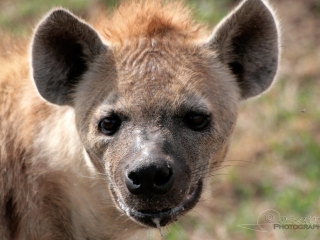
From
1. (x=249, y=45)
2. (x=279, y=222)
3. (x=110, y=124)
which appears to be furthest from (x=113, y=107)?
(x=279, y=222)

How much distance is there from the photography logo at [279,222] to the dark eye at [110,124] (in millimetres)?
1896

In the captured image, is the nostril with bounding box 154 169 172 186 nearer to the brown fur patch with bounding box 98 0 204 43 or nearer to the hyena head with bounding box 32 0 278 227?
the hyena head with bounding box 32 0 278 227

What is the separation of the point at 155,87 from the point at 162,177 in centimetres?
45

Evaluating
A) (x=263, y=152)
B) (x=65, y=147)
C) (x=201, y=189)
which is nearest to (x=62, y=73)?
(x=65, y=147)

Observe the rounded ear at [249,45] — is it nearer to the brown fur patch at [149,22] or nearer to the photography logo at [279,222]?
the brown fur patch at [149,22]

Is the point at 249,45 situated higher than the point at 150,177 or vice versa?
the point at 249,45

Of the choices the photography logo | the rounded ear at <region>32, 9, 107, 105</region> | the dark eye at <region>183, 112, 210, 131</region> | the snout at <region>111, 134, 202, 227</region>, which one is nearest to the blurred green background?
the photography logo

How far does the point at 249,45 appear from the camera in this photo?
3600 mm

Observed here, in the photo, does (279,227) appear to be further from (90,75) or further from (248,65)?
(90,75)

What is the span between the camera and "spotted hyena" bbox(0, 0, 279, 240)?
3.18 m

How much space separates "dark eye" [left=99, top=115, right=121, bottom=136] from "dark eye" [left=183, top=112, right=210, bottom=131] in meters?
0.31

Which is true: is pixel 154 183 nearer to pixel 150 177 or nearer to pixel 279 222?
pixel 150 177

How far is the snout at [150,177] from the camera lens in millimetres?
2939

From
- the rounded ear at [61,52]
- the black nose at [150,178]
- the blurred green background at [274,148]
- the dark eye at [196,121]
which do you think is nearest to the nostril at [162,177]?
the black nose at [150,178]
